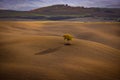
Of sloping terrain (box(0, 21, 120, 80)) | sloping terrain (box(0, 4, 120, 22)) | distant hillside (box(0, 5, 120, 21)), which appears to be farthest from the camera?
distant hillside (box(0, 5, 120, 21))

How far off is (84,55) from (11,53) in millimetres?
5095

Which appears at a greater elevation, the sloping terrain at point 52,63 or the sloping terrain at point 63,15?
the sloping terrain at point 63,15

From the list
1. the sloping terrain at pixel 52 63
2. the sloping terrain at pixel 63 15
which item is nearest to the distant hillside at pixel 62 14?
the sloping terrain at pixel 63 15

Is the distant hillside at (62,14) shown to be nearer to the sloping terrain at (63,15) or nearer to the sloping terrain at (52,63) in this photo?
the sloping terrain at (63,15)

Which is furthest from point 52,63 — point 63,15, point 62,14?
point 62,14

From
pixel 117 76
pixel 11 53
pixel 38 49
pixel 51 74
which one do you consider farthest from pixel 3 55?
pixel 117 76

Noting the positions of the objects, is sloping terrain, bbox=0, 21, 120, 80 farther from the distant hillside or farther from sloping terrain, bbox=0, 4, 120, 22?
the distant hillside

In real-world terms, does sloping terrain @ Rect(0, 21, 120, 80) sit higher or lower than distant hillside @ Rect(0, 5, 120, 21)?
lower

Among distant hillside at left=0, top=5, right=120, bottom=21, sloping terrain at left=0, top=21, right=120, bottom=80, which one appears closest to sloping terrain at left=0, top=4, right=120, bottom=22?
distant hillside at left=0, top=5, right=120, bottom=21

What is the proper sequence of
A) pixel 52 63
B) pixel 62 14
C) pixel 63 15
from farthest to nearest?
pixel 62 14
pixel 63 15
pixel 52 63

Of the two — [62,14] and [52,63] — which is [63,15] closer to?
[62,14]

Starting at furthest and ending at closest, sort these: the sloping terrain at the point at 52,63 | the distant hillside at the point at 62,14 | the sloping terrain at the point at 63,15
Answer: the distant hillside at the point at 62,14
the sloping terrain at the point at 63,15
the sloping terrain at the point at 52,63

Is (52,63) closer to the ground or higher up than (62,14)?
closer to the ground

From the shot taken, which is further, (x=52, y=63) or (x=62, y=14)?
(x=62, y=14)
